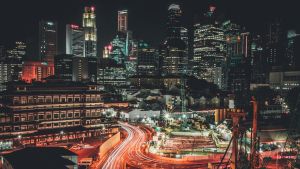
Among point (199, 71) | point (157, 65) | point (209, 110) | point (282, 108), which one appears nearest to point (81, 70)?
point (157, 65)

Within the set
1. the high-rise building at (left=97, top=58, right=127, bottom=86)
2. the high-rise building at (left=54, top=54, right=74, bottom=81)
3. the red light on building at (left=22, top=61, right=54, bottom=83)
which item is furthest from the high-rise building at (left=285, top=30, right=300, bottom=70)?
the red light on building at (left=22, top=61, right=54, bottom=83)

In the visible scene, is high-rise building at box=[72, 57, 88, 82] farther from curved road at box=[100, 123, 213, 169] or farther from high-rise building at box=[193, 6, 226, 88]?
curved road at box=[100, 123, 213, 169]

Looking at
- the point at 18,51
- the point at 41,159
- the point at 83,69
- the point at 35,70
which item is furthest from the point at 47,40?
the point at 41,159

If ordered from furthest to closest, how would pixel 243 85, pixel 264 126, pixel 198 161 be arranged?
1. pixel 243 85
2. pixel 264 126
3. pixel 198 161

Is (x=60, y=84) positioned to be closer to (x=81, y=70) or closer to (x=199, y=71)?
(x=81, y=70)

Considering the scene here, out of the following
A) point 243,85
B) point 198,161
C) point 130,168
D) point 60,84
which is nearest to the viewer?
point 130,168

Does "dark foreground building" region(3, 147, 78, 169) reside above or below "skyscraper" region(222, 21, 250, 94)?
below

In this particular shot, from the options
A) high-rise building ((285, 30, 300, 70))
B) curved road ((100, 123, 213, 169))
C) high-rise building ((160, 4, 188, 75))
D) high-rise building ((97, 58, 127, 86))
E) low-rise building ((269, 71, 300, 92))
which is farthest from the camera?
high-rise building ((160, 4, 188, 75))

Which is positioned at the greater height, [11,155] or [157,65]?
[157,65]
